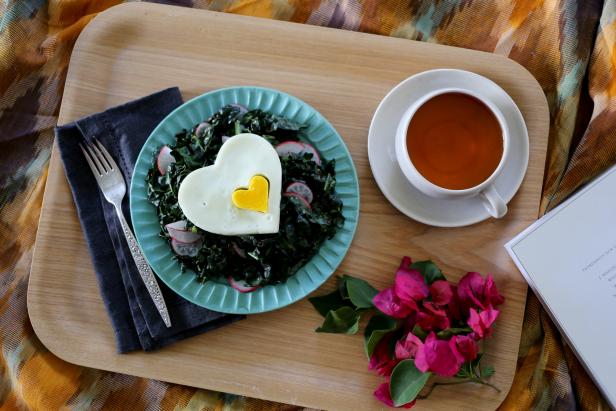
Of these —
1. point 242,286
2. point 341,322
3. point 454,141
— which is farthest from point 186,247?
point 454,141

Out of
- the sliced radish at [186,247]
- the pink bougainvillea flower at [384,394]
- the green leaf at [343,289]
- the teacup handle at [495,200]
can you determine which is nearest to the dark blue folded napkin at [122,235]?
the sliced radish at [186,247]

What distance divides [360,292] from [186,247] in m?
0.37

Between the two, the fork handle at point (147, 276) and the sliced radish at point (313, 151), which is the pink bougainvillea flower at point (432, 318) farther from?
the fork handle at point (147, 276)

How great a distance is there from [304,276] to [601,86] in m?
0.82

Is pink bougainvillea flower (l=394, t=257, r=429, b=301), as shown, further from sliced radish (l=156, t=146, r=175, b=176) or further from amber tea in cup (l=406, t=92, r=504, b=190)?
sliced radish (l=156, t=146, r=175, b=176)

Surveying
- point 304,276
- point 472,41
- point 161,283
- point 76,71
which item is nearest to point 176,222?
point 161,283

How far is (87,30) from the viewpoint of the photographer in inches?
51.3

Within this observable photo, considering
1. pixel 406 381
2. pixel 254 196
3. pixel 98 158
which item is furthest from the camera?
pixel 98 158

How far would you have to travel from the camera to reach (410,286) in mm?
1174

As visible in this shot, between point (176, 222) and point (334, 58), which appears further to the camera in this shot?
point (334, 58)

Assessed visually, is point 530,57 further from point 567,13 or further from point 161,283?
point 161,283

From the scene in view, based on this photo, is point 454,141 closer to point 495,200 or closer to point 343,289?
point 495,200

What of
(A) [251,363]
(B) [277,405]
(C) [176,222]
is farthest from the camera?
(B) [277,405]

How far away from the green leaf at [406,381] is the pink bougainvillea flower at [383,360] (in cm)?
3
